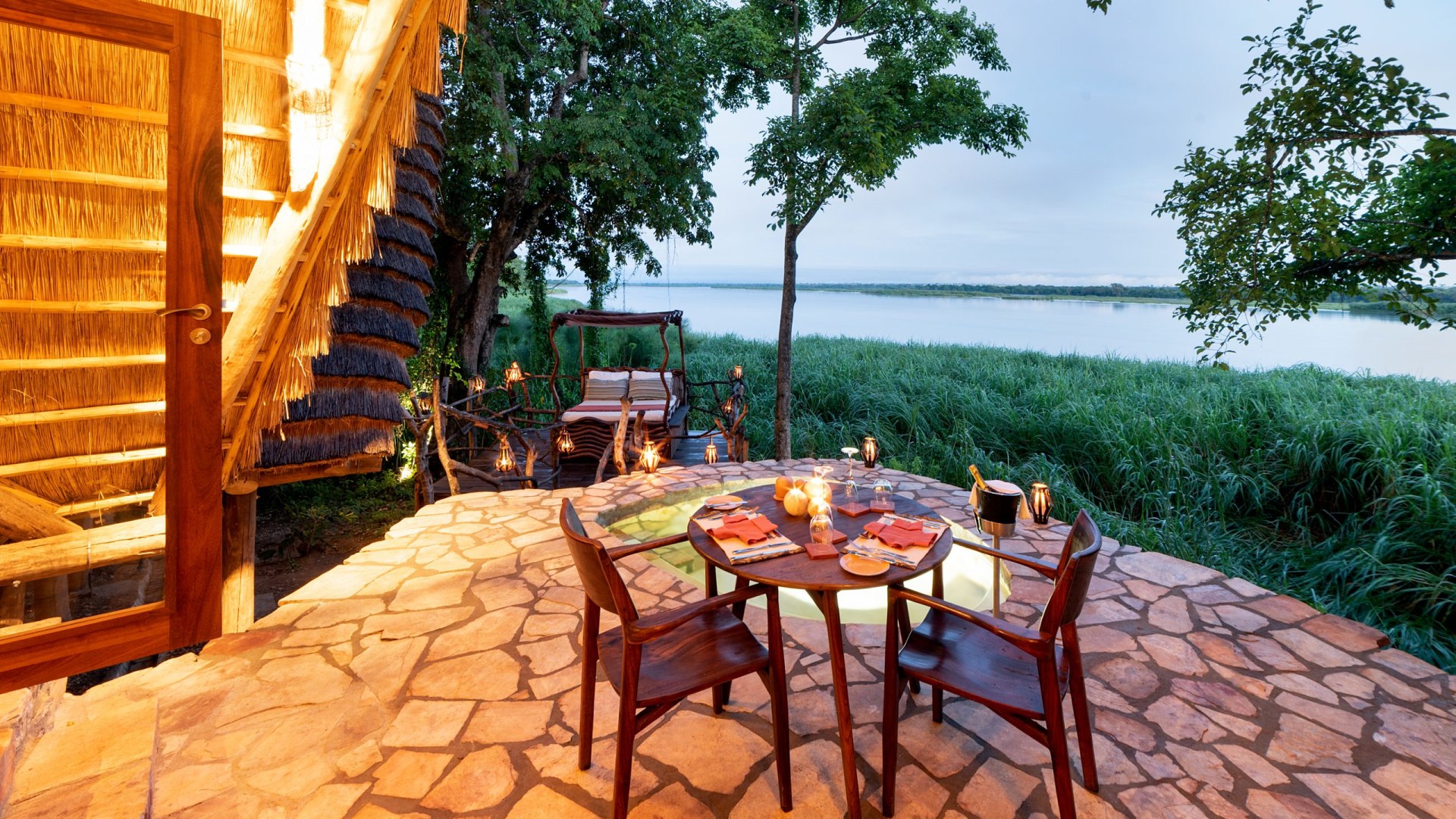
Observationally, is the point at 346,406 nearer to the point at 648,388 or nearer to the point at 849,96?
the point at 648,388

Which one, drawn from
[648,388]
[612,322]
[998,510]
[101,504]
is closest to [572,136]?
[612,322]

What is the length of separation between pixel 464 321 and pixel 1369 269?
11248mm

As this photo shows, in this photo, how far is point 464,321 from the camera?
33.0 ft

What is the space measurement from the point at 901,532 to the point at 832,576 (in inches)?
18.7

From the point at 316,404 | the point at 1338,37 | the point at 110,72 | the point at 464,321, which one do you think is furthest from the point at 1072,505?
the point at 464,321

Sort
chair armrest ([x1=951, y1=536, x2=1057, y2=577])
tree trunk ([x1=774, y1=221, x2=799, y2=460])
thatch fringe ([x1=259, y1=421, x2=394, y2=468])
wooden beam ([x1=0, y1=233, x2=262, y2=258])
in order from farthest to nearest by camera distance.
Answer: tree trunk ([x1=774, y1=221, x2=799, y2=460]) → thatch fringe ([x1=259, y1=421, x2=394, y2=468]) → wooden beam ([x1=0, y1=233, x2=262, y2=258]) → chair armrest ([x1=951, y1=536, x2=1057, y2=577])

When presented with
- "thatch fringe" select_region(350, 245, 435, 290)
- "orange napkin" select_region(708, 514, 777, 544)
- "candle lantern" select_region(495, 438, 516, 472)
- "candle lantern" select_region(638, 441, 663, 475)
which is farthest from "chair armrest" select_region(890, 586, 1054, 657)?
"candle lantern" select_region(495, 438, 516, 472)

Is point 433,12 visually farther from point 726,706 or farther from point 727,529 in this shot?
point 726,706

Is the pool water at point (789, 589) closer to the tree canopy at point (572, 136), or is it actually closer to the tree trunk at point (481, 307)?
the tree canopy at point (572, 136)

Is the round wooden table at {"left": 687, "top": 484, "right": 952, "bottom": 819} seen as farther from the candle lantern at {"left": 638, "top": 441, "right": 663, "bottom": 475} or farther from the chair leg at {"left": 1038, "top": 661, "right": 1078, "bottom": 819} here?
the candle lantern at {"left": 638, "top": 441, "right": 663, "bottom": 475}

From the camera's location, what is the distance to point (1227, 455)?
6656mm

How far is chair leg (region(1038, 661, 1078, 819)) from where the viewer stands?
1602mm

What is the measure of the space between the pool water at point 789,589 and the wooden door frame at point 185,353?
2400 mm

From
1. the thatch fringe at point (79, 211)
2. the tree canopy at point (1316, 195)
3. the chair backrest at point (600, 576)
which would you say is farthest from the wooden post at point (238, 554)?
the tree canopy at point (1316, 195)
